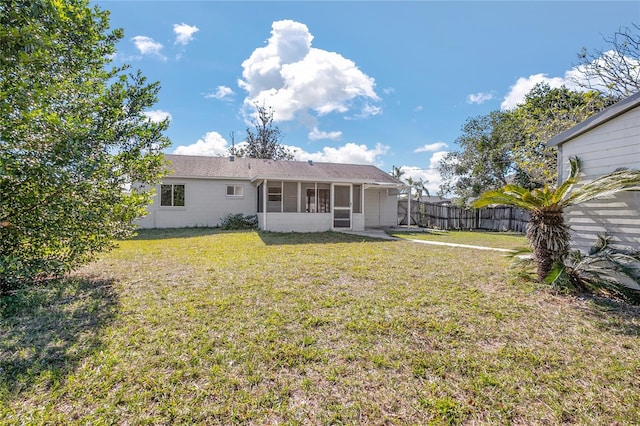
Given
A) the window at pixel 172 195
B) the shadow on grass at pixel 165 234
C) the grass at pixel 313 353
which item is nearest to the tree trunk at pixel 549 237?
the grass at pixel 313 353

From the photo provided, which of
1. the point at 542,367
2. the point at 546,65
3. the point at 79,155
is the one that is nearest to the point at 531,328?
the point at 542,367

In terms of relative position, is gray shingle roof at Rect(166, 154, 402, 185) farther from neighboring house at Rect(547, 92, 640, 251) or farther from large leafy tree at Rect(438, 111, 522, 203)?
neighboring house at Rect(547, 92, 640, 251)

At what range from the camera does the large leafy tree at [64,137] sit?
10.6 ft

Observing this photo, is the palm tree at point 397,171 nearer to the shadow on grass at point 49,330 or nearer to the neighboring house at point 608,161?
the neighboring house at point 608,161

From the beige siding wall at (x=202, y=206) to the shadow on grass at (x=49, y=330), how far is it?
10.5 metres

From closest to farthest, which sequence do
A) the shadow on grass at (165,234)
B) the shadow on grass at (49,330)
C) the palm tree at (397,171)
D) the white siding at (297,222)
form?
1. the shadow on grass at (49,330)
2. the shadow on grass at (165,234)
3. the white siding at (297,222)
4. the palm tree at (397,171)

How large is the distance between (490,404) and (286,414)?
4.98 ft

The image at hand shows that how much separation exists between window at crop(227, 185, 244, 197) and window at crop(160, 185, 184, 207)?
2.33 metres

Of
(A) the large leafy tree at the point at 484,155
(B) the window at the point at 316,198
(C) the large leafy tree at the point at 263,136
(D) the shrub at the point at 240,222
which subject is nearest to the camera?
(B) the window at the point at 316,198

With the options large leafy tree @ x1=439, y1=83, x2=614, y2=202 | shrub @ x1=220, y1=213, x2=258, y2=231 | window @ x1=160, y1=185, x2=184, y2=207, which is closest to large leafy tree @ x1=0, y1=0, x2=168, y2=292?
shrub @ x1=220, y1=213, x2=258, y2=231

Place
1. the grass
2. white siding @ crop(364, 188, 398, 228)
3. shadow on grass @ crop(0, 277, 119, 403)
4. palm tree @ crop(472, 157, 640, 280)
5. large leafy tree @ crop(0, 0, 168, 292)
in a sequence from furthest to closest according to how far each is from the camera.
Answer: white siding @ crop(364, 188, 398, 228), palm tree @ crop(472, 157, 640, 280), large leafy tree @ crop(0, 0, 168, 292), shadow on grass @ crop(0, 277, 119, 403), the grass

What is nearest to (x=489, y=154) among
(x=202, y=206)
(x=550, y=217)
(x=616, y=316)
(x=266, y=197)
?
(x=266, y=197)

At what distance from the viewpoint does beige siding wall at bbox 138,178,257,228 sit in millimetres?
14492

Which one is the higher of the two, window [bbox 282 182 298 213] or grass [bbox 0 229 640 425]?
window [bbox 282 182 298 213]
